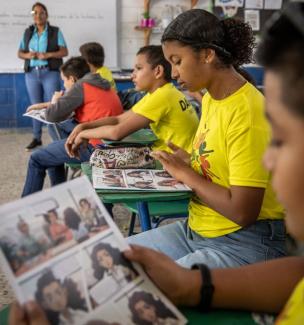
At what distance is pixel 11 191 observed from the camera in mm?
3373

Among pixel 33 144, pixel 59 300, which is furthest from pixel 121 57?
pixel 59 300

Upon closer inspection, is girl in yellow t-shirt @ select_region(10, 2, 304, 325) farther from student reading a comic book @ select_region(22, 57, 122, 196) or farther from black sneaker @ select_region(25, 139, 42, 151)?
black sneaker @ select_region(25, 139, 42, 151)

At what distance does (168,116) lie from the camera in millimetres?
2131

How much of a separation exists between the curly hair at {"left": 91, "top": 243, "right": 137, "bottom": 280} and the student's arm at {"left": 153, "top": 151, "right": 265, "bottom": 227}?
0.46 meters

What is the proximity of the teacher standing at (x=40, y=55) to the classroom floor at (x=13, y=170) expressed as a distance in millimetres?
247

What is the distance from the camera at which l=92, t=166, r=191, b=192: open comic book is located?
1.33 m

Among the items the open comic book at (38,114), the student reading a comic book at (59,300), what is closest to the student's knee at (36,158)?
the open comic book at (38,114)

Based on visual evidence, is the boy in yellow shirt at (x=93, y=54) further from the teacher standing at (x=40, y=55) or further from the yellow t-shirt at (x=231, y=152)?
the yellow t-shirt at (x=231, y=152)

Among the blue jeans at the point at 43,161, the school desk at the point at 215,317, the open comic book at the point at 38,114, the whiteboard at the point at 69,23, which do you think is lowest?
the blue jeans at the point at 43,161

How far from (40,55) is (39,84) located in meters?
0.32

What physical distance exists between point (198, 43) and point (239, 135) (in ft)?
1.09

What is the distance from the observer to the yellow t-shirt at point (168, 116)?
6.82 feet

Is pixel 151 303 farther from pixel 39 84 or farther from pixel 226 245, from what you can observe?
pixel 39 84

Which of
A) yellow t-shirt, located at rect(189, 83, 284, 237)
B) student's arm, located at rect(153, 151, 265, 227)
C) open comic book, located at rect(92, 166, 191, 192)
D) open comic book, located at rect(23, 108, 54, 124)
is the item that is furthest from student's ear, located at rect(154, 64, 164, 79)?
student's arm, located at rect(153, 151, 265, 227)
